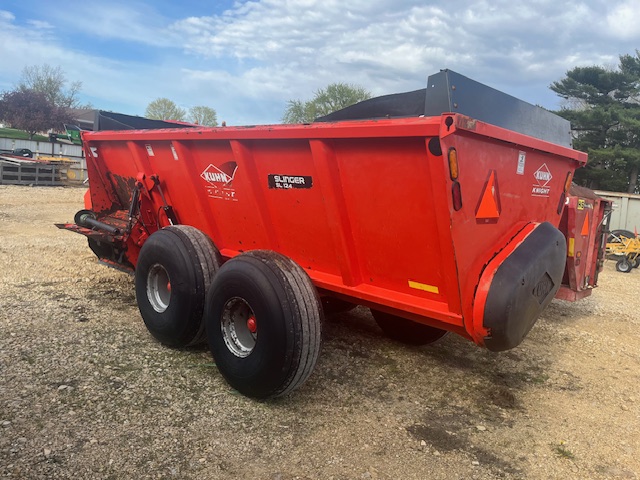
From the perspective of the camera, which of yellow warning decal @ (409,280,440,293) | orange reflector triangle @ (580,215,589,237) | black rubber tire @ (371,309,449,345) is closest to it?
yellow warning decal @ (409,280,440,293)

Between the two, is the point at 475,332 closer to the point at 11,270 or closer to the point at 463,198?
the point at 463,198

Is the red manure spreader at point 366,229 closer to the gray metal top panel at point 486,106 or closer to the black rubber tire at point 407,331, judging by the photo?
the gray metal top panel at point 486,106

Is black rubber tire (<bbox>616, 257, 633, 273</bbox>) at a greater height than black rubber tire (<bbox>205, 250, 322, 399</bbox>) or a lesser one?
lesser

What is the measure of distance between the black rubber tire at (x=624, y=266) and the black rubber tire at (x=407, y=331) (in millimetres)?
7631

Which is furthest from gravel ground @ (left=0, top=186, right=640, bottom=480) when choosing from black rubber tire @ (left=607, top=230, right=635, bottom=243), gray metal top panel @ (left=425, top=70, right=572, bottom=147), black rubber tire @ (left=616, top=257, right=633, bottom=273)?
black rubber tire @ (left=607, top=230, right=635, bottom=243)

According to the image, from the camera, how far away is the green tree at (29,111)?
37500 millimetres

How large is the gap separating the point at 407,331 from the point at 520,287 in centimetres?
192

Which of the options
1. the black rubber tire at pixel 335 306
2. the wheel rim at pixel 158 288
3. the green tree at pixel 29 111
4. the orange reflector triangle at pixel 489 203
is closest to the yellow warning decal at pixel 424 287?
the orange reflector triangle at pixel 489 203

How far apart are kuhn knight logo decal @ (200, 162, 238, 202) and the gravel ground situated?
1.33 m

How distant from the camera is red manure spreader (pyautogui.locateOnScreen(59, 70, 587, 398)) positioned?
2.93 metres

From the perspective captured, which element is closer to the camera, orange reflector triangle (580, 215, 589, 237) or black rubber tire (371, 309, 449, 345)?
black rubber tire (371, 309, 449, 345)

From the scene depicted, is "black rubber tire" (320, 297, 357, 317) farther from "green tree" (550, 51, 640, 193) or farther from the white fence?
the white fence

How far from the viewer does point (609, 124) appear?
65.2 feet

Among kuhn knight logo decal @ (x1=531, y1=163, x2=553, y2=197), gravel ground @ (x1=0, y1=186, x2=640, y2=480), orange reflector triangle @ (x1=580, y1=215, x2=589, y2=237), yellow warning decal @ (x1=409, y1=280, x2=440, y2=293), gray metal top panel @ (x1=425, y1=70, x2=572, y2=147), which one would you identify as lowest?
gravel ground @ (x1=0, y1=186, x2=640, y2=480)
